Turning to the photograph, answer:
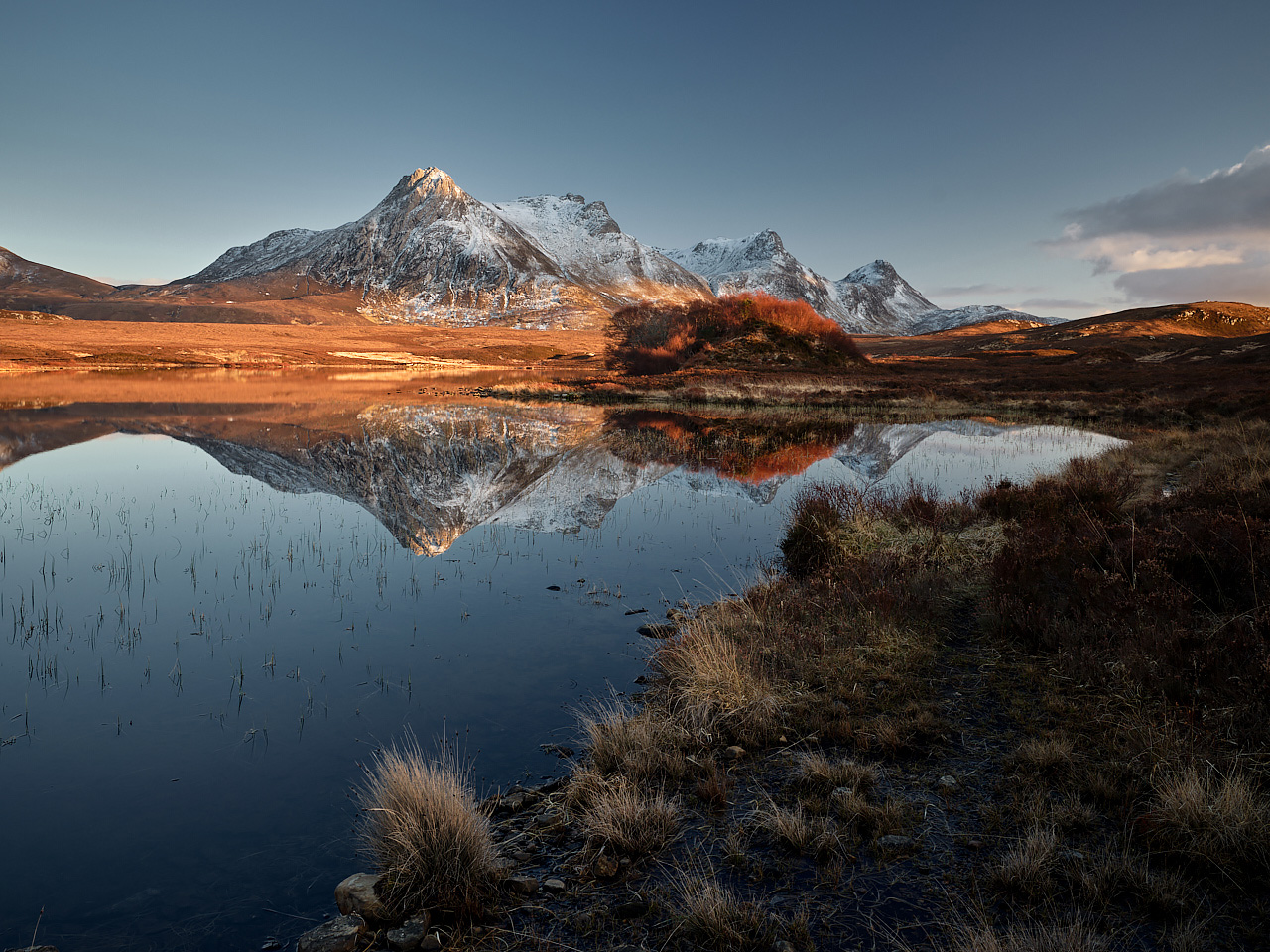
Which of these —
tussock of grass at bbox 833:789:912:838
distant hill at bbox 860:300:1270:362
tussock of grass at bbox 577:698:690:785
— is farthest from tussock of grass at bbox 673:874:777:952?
distant hill at bbox 860:300:1270:362

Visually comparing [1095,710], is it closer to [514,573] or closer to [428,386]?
[514,573]

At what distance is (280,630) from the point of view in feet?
27.3

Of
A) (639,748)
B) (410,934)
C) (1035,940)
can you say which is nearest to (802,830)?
(1035,940)

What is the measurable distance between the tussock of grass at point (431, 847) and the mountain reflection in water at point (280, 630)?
56 cm

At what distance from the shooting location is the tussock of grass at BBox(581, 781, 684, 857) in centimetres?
433

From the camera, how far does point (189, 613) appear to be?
28.6 feet

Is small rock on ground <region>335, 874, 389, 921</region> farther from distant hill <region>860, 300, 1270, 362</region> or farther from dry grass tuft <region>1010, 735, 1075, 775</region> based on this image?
distant hill <region>860, 300, 1270, 362</region>

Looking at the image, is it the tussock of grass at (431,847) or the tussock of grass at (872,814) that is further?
the tussock of grass at (872,814)

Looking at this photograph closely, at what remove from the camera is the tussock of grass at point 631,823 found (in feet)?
14.2

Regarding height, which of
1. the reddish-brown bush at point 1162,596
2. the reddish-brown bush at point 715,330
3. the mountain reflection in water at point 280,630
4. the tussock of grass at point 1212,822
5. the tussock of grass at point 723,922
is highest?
the reddish-brown bush at point 715,330

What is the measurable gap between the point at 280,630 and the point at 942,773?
25.4 ft

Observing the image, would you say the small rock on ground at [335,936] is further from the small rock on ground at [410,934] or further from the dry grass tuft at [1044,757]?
the dry grass tuft at [1044,757]

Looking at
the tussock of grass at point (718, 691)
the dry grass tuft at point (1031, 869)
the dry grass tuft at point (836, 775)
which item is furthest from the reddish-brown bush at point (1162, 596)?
the tussock of grass at point (718, 691)

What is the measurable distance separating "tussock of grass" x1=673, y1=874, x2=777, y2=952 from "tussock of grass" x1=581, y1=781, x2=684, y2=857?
631mm
